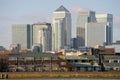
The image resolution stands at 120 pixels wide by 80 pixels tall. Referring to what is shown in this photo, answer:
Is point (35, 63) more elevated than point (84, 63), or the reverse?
point (35, 63)

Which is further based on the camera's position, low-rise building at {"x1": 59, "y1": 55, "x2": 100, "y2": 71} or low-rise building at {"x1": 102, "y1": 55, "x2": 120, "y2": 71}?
low-rise building at {"x1": 102, "y1": 55, "x2": 120, "y2": 71}

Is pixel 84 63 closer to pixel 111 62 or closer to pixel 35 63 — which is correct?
pixel 111 62

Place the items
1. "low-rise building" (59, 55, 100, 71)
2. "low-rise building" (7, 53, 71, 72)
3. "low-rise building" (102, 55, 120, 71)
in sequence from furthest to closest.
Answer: "low-rise building" (102, 55, 120, 71) → "low-rise building" (59, 55, 100, 71) → "low-rise building" (7, 53, 71, 72)

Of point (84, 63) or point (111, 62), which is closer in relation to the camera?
point (84, 63)

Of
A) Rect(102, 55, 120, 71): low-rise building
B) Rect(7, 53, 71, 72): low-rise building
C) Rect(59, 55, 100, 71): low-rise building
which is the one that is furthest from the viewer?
Rect(102, 55, 120, 71): low-rise building

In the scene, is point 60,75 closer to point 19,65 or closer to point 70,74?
point 70,74

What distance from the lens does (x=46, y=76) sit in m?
105

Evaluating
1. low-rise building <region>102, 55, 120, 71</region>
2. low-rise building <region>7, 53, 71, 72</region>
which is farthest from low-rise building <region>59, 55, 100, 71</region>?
low-rise building <region>7, 53, 71, 72</region>

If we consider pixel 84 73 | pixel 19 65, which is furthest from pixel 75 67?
pixel 84 73

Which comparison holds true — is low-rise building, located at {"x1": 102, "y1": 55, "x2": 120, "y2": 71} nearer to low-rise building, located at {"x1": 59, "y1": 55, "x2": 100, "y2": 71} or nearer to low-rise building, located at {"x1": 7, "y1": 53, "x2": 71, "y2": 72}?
low-rise building, located at {"x1": 59, "y1": 55, "x2": 100, "y2": 71}

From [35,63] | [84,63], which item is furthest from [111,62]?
[35,63]

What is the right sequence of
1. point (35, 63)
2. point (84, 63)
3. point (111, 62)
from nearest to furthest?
point (35, 63)
point (84, 63)
point (111, 62)

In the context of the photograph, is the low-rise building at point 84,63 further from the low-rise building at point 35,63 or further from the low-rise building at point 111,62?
the low-rise building at point 35,63

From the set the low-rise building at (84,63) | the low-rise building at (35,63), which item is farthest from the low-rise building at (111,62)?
the low-rise building at (35,63)
